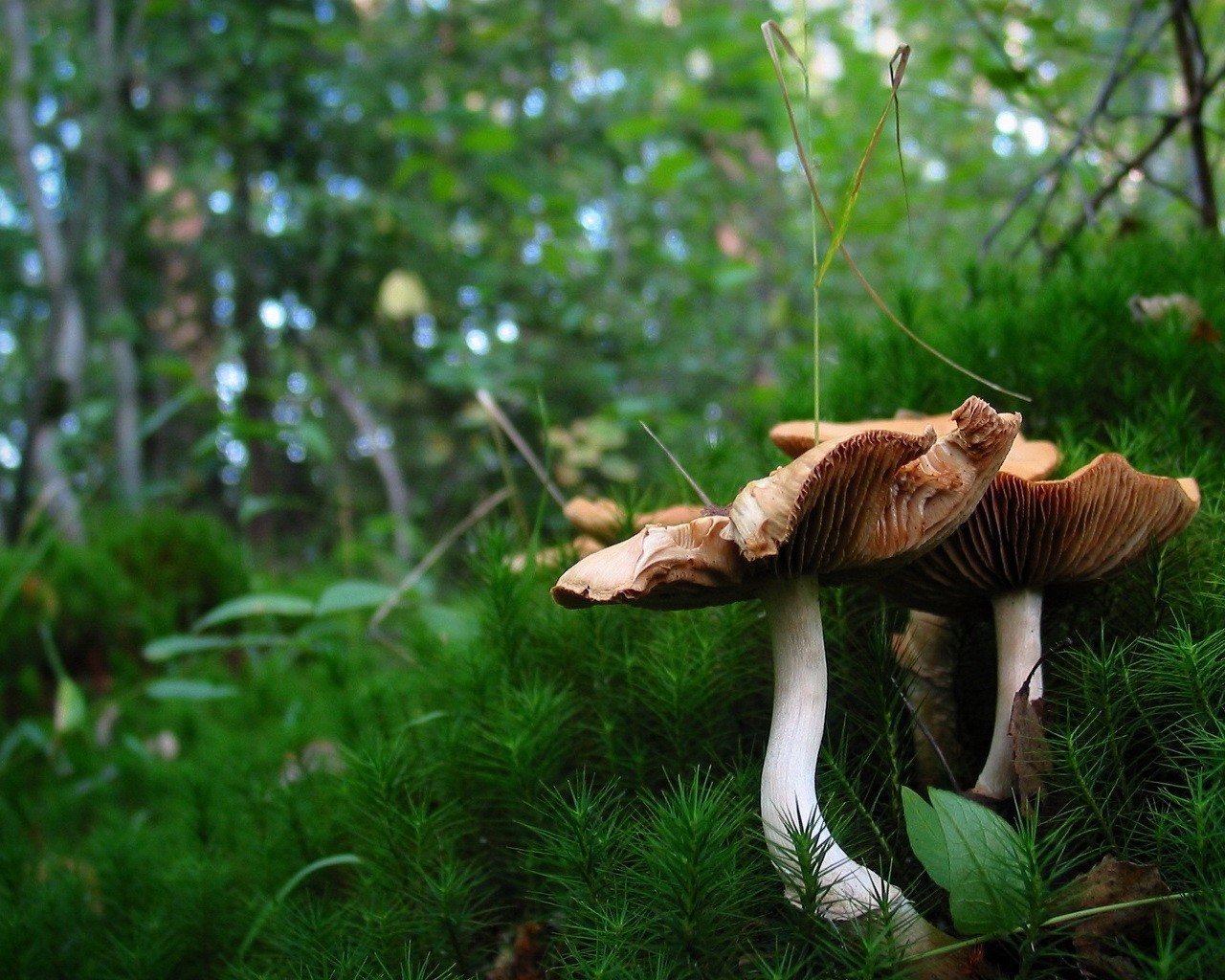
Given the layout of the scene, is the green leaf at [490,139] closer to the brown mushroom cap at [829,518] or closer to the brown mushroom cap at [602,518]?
the brown mushroom cap at [602,518]

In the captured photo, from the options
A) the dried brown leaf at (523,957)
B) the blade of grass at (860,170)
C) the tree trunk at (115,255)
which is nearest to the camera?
the blade of grass at (860,170)

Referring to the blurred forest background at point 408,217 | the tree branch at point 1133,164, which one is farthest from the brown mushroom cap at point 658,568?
the blurred forest background at point 408,217

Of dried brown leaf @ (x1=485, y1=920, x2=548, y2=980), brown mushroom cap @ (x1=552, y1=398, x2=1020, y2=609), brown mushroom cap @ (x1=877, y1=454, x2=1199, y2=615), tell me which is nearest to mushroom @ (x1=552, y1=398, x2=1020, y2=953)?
brown mushroom cap @ (x1=552, y1=398, x2=1020, y2=609)

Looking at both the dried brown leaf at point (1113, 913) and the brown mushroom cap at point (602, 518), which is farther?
the brown mushroom cap at point (602, 518)

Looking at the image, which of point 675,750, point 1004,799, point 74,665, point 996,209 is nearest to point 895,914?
point 1004,799

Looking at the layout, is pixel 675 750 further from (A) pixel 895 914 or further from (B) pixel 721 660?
(A) pixel 895 914

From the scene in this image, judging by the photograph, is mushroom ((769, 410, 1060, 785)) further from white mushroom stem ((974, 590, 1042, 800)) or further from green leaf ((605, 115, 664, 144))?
green leaf ((605, 115, 664, 144))

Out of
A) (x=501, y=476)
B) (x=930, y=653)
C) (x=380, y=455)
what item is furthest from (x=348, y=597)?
(x=501, y=476)
